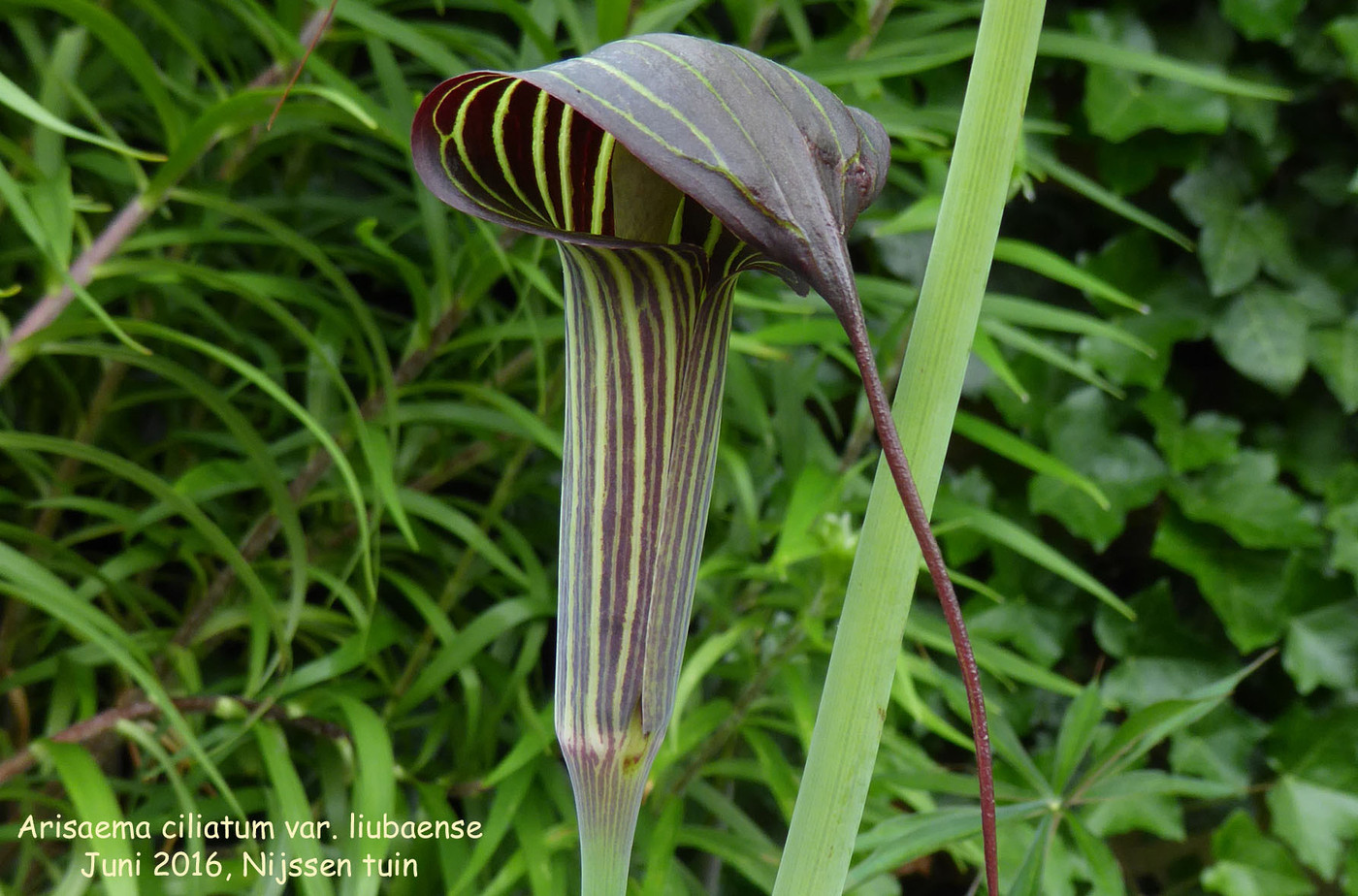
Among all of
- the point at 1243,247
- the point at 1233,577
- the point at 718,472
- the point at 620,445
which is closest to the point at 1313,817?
the point at 1233,577

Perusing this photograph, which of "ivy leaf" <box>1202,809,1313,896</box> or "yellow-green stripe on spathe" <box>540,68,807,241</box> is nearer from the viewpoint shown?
"yellow-green stripe on spathe" <box>540,68,807,241</box>

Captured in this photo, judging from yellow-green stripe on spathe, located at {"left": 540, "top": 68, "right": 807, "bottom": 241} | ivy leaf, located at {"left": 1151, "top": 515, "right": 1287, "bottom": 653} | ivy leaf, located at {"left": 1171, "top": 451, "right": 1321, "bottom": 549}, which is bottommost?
yellow-green stripe on spathe, located at {"left": 540, "top": 68, "right": 807, "bottom": 241}

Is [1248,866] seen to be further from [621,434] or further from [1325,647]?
[621,434]

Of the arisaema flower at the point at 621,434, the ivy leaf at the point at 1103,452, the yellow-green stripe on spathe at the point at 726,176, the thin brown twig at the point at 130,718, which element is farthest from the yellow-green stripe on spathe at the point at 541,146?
the ivy leaf at the point at 1103,452

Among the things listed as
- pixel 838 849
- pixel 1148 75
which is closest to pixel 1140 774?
pixel 838 849

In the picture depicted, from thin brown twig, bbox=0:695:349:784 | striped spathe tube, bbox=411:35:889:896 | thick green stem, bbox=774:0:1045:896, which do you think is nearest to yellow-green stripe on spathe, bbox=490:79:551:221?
striped spathe tube, bbox=411:35:889:896

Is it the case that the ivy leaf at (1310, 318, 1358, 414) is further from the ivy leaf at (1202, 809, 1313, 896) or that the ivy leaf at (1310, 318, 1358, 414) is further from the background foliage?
the ivy leaf at (1202, 809, 1313, 896)

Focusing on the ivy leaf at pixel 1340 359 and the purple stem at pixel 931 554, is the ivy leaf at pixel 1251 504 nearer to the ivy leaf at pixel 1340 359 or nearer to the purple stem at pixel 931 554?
the ivy leaf at pixel 1340 359
